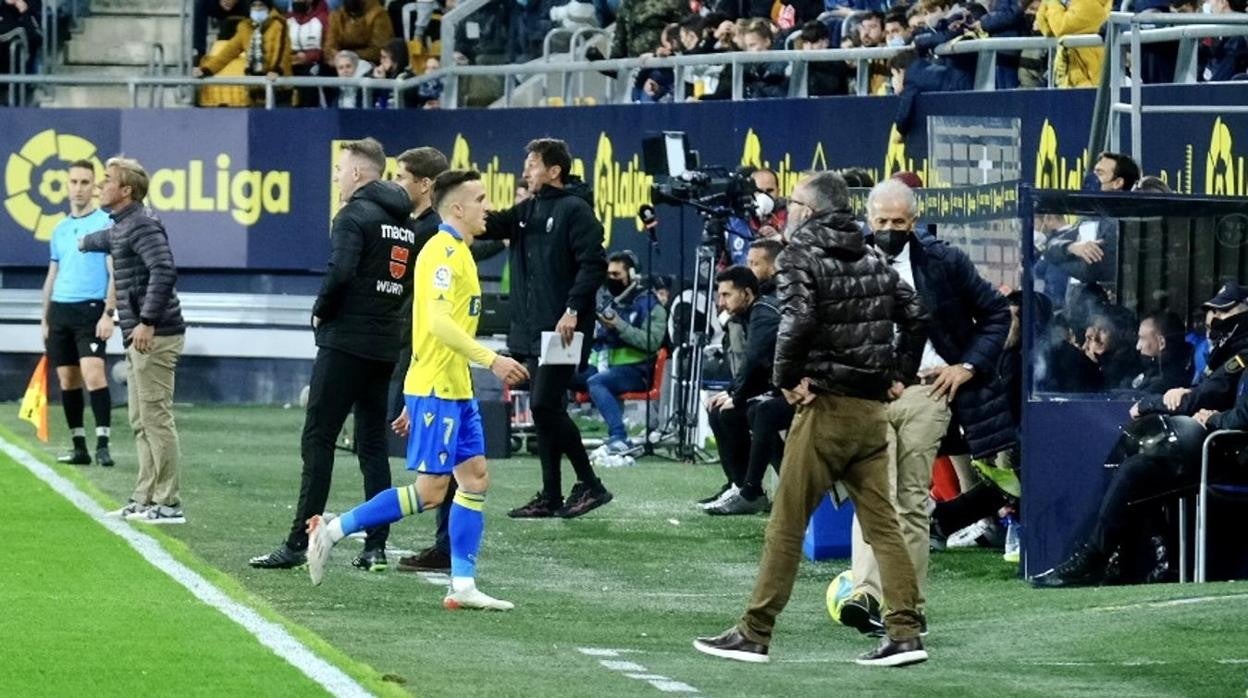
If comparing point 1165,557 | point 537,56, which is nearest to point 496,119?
point 537,56

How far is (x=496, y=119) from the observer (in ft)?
83.9

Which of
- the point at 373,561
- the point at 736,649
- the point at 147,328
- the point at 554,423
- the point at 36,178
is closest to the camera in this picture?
the point at 736,649

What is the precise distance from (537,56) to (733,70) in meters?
5.35

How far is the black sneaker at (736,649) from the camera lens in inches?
388

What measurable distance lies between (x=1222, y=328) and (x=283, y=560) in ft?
14.6

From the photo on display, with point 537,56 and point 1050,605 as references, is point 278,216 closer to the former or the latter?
point 537,56

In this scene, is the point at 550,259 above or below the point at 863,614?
above

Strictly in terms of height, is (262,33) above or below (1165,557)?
above

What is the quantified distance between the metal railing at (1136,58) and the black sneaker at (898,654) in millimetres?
5096

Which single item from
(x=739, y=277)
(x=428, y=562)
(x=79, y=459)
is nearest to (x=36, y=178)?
(x=79, y=459)

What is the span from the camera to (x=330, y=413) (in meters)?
12.7

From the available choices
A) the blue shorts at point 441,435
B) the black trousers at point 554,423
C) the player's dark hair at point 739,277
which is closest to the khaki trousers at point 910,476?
the blue shorts at point 441,435

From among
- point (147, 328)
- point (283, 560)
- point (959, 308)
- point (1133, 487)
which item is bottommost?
point (283, 560)

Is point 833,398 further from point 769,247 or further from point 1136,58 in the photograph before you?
point 769,247
